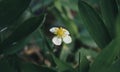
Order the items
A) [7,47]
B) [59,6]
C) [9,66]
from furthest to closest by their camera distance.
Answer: [59,6] < [7,47] < [9,66]

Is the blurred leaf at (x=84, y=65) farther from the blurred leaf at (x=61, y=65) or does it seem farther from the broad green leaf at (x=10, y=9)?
the broad green leaf at (x=10, y=9)

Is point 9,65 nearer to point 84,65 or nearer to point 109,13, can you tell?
point 84,65

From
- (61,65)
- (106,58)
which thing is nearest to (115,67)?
(106,58)

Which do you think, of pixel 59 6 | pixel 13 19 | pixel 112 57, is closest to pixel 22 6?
pixel 13 19

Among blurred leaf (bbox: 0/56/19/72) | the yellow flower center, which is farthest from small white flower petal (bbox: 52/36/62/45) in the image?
blurred leaf (bbox: 0/56/19/72)

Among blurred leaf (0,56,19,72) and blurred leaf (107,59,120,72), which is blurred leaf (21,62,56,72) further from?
blurred leaf (107,59,120,72)

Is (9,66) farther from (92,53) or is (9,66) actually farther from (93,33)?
(92,53)
